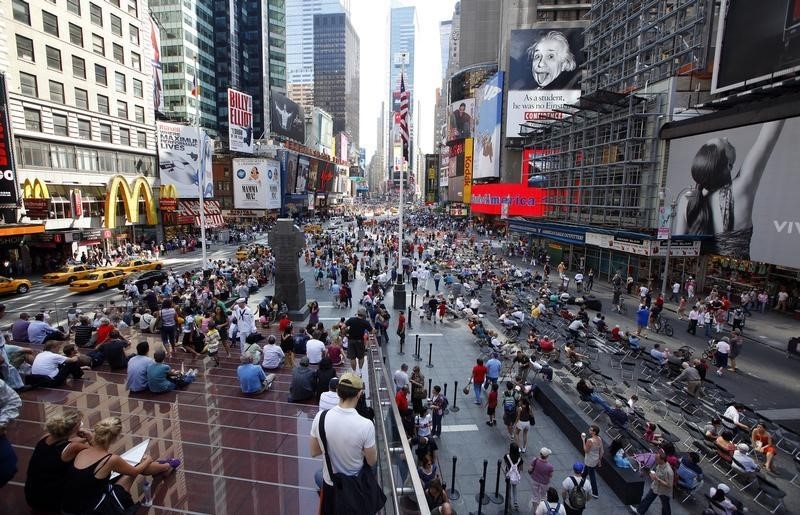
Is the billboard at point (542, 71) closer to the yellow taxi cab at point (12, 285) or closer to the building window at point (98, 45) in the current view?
the building window at point (98, 45)

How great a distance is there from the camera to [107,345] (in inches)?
391

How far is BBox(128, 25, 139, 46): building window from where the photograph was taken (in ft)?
135

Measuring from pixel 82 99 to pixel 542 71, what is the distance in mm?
56635

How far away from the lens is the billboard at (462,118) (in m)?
88.1

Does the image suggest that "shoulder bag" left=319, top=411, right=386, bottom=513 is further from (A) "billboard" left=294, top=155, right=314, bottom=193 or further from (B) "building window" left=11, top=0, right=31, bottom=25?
(A) "billboard" left=294, top=155, right=314, bottom=193

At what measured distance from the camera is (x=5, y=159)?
25609 millimetres

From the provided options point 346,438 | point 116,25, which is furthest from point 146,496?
point 116,25

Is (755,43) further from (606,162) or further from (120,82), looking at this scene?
(120,82)

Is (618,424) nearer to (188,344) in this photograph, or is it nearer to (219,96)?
(188,344)

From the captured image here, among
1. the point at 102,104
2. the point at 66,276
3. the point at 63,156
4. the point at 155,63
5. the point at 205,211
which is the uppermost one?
the point at 155,63

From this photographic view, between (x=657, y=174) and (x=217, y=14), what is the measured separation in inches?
3610

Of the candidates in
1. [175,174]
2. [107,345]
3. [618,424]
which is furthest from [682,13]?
[175,174]

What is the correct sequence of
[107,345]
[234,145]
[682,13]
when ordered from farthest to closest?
[234,145]
[682,13]
[107,345]

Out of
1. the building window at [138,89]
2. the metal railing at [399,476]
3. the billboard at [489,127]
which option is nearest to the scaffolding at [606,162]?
the billboard at [489,127]
